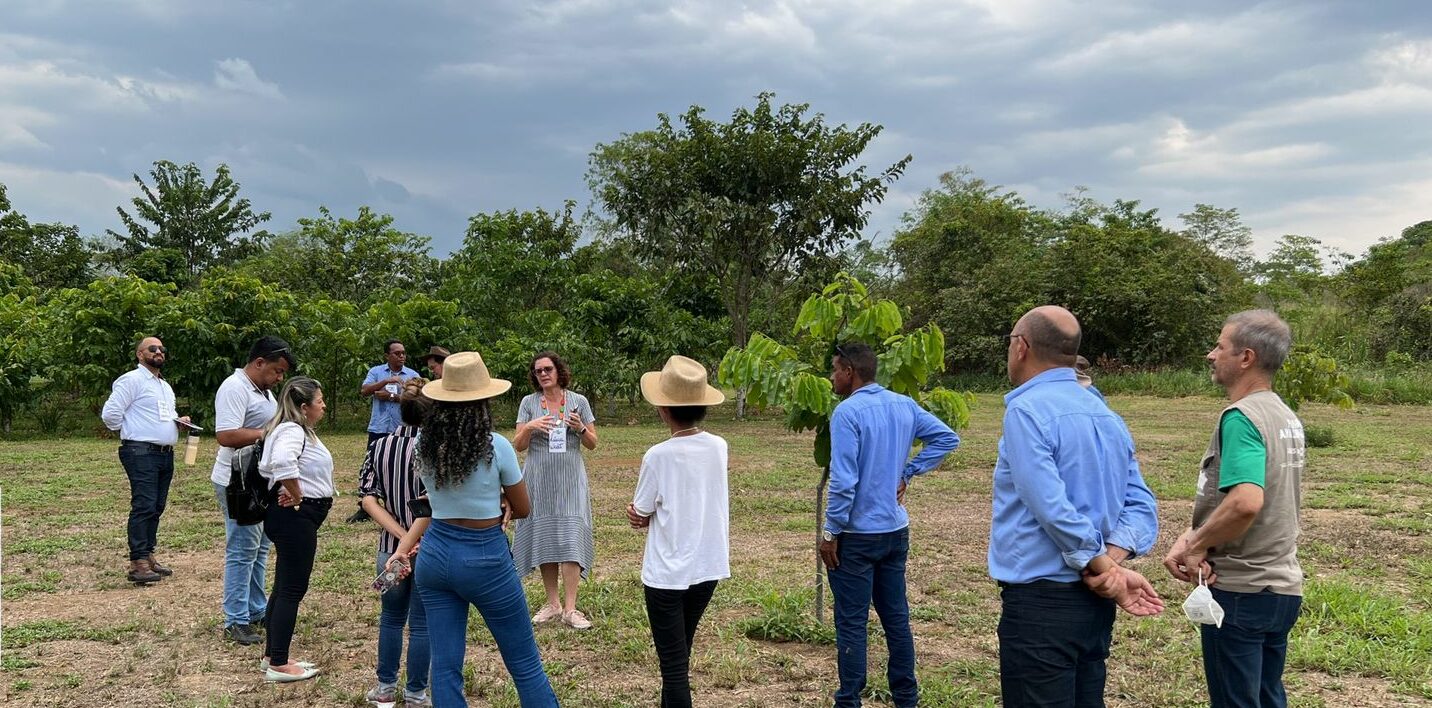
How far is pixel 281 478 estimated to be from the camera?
4.31 metres

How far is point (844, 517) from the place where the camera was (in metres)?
3.87

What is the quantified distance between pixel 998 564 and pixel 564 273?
20.6 m

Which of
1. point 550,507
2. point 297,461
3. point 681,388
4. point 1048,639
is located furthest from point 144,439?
point 1048,639

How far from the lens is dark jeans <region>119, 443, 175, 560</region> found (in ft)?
20.7

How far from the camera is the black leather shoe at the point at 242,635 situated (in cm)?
514

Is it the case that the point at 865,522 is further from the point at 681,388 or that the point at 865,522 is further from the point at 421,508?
the point at 421,508

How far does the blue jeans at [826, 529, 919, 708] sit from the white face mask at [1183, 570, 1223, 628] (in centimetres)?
131

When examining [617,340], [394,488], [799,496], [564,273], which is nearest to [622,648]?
[394,488]

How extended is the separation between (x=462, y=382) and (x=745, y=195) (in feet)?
60.2

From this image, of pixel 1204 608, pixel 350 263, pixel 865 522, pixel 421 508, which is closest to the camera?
pixel 1204 608

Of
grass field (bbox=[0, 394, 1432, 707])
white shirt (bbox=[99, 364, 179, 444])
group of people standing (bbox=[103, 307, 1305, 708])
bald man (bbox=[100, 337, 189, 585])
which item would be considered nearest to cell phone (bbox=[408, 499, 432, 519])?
group of people standing (bbox=[103, 307, 1305, 708])

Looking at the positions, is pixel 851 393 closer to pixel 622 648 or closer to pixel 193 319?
pixel 622 648

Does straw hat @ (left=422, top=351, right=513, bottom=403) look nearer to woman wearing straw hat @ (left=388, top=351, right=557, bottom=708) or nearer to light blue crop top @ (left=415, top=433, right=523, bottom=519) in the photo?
woman wearing straw hat @ (left=388, top=351, right=557, bottom=708)

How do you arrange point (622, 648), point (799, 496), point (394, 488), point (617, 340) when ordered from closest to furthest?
point (394, 488) → point (622, 648) → point (799, 496) → point (617, 340)
